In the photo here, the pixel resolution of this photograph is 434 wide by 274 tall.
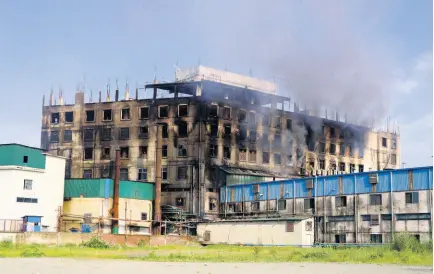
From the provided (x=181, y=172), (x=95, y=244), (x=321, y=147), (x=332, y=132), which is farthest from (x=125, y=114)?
(x=95, y=244)

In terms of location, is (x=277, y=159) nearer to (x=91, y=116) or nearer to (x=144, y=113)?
(x=144, y=113)

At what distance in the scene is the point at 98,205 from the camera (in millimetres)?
67375

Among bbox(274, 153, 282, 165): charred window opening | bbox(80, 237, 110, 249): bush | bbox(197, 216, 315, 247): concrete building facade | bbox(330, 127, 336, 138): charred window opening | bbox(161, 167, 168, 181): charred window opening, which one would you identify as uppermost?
bbox(330, 127, 336, 138): charred window opening

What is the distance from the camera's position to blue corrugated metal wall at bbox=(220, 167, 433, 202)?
1987 inches

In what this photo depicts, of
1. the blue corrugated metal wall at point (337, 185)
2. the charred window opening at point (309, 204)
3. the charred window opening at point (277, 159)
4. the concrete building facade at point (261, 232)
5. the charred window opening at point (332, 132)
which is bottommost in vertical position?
the concrete building facade at point (261, 232)

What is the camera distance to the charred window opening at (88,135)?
8212cm

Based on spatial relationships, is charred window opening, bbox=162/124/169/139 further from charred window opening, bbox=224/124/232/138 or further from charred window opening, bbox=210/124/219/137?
charred window opening, bbox=224/124/232/138

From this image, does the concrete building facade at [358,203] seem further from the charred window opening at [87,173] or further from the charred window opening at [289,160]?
the charred window opening at [87,173]

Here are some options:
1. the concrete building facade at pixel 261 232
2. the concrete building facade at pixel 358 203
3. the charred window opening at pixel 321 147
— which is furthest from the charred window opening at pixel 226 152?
the charred window opening at pixel 321 147

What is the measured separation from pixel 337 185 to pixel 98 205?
86.7 ft

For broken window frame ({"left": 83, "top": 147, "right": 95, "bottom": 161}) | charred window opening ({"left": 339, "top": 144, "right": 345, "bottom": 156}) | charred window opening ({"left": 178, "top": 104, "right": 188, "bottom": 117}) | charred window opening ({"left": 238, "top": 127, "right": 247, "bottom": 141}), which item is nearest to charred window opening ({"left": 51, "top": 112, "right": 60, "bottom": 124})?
broken window frame ({"left": 83, "top": 147, "right": 95, "bottom": 161})

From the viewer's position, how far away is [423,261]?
3123 cm

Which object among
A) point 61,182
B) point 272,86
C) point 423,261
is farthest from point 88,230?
point 423,261

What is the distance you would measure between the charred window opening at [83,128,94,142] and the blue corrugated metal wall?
70.7 ft
